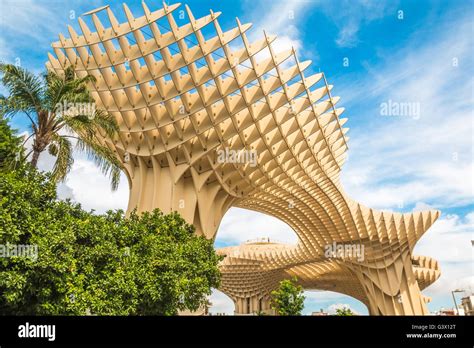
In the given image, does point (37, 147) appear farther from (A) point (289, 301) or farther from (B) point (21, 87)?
(A) point (289, 301)

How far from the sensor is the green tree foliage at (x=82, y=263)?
38.2 ft

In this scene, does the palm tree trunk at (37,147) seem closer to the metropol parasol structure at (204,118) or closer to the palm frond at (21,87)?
the palm frond at (21,87)

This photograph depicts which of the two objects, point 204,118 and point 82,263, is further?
point 204,118

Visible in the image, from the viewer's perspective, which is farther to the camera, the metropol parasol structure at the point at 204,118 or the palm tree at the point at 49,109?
the metropol parasol structure at the point at 204,118

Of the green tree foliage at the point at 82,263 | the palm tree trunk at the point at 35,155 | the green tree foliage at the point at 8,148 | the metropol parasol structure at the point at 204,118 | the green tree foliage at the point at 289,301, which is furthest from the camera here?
the green tree foliage at the point at 289,301

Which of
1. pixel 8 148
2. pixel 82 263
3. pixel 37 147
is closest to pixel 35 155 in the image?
pixel 37 147

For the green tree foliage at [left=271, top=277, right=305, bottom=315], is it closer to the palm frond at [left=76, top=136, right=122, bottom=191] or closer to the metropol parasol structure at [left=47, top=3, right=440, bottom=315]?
the metropol parasol structure at [left=47, top=3, right=440, bottom=315]

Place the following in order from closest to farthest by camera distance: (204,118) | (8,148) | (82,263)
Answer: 1. (82,263)
2. (8,148)
3. (204,118)

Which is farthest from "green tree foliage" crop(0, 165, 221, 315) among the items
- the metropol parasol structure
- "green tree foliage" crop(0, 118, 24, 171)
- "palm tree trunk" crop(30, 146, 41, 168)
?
the metropol parasol structure

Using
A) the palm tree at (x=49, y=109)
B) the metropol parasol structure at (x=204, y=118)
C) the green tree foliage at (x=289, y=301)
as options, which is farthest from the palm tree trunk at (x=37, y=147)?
the green tree foliage at (x=289, y=301)

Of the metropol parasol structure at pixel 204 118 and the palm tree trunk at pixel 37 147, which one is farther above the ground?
the metropol parasol structure at pixel 204 118

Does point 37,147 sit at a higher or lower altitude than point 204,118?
lower

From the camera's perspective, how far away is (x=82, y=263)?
44.7 feet
